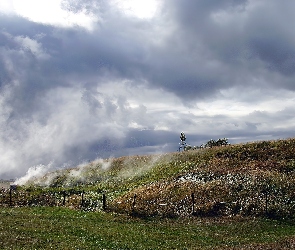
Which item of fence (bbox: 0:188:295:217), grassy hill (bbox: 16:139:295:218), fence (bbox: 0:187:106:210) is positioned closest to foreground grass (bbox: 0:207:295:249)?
fence (bbox: 0:188:295:217)

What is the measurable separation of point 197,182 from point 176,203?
953 centimetres

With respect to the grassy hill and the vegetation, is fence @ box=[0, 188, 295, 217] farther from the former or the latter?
the vegetation

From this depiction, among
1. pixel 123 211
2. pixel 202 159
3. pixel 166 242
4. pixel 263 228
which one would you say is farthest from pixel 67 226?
pixel 202 159

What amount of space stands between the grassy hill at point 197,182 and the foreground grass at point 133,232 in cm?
433

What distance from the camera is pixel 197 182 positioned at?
188ft

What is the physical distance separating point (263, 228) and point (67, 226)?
20.2m

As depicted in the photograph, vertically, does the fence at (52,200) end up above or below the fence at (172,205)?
above

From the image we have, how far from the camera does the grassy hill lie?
46.5 meters

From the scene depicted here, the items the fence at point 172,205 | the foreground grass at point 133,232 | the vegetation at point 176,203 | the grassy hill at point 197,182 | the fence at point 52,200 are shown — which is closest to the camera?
the foreground grass at point 133,232

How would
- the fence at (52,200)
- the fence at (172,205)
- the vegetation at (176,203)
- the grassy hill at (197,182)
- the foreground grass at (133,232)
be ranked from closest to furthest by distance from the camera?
the foreground grass at (133,232), the vegetation at (176,203), the fence at (172,205), the grassy hill at (197,182), the fence at (52,200)

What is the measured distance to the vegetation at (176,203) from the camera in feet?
99.4

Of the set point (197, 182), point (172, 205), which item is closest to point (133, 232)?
point (172, 205)

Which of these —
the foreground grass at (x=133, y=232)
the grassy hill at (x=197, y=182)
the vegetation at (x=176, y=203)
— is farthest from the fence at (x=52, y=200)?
the foreground grass at (x=133, y=232)

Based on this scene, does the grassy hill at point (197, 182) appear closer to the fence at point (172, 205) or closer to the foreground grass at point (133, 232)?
the fence at point (172, 205)
